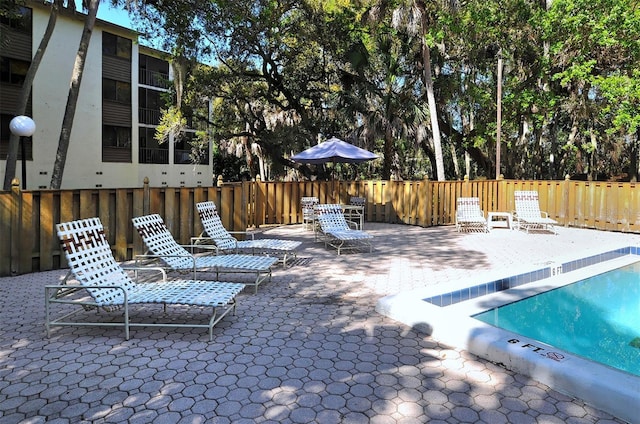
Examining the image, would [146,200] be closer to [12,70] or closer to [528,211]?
[528,211]

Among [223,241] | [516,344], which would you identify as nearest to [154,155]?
[223,241]

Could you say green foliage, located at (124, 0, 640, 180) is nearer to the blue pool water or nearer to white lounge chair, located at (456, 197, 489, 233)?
white lounge chair, located at (456, 197, 489, 233)

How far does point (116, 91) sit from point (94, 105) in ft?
6.19

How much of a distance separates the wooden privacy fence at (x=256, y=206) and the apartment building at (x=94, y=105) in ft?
28.1

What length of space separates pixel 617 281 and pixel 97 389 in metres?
6.72

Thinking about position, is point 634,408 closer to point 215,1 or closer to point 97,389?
point 97,389

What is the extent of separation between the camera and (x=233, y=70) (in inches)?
644

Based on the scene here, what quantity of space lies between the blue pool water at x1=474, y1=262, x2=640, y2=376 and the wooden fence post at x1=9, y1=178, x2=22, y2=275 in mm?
6036

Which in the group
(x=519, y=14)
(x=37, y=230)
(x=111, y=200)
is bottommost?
(x=37, y=230)

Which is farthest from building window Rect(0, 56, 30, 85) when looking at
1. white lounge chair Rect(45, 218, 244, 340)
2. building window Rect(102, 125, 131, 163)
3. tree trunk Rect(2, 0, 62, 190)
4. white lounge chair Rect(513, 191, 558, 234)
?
white lounge chair Rect(513, 191, 558, 234)

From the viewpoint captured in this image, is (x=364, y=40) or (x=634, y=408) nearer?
(x=634, y=408)

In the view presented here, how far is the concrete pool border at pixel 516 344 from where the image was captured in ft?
8.39

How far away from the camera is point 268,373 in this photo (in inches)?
120

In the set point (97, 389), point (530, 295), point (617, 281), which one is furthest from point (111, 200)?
point (617, 281)
